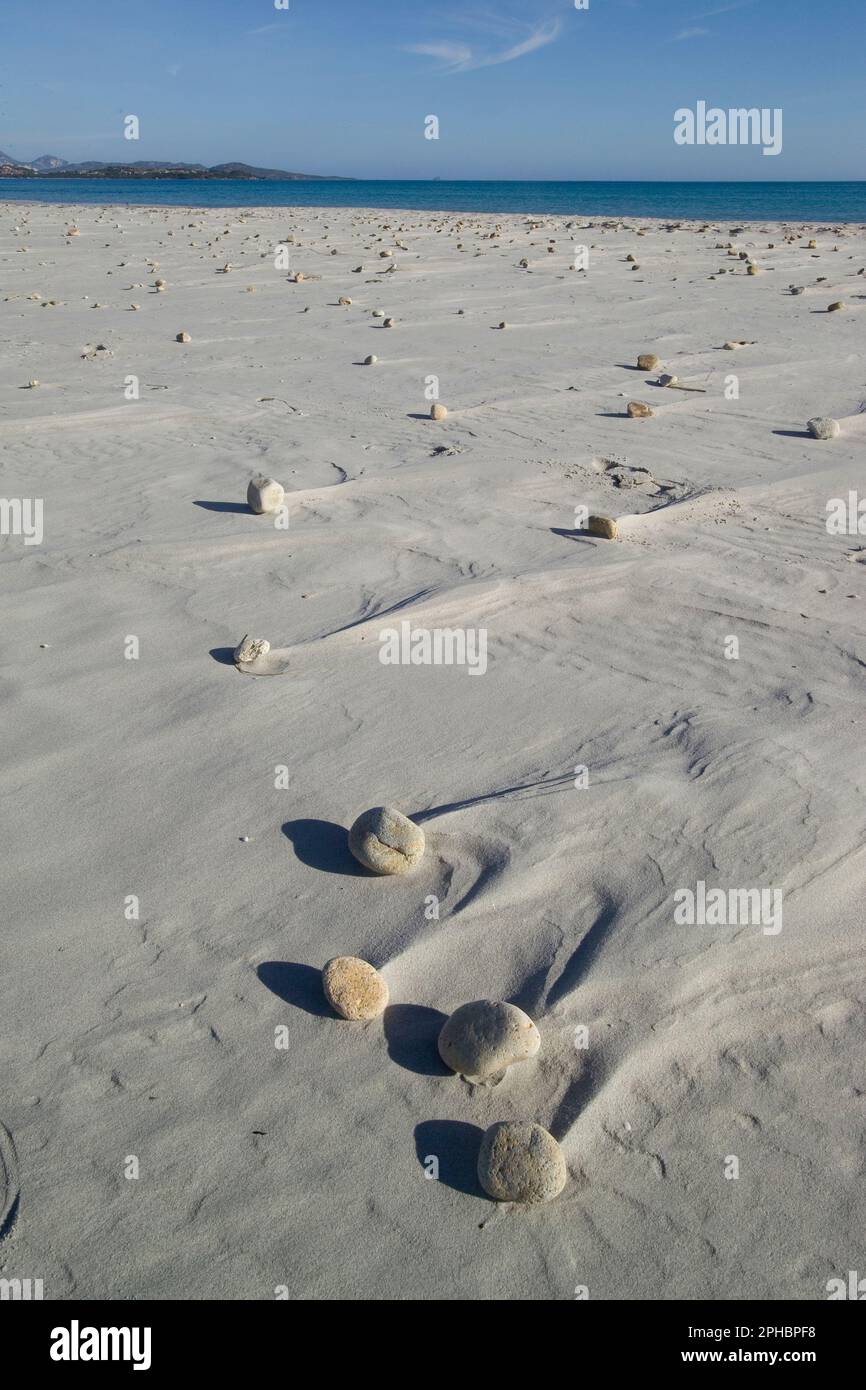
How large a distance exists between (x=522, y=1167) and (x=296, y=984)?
1.91 feet

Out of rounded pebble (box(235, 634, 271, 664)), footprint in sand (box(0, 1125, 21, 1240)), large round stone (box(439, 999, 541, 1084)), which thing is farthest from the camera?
rounded pebble (box(235, 634, 271, 664))

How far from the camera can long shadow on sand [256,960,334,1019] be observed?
184cm

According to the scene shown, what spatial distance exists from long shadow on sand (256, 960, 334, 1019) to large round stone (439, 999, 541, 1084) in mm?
261

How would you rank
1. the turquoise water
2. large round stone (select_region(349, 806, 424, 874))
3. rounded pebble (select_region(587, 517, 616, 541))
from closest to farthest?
large round stone (select_region(349, 806, 424, 874)), rounded pebble (select_region(587, 517, 616, 541)), the turquoise water

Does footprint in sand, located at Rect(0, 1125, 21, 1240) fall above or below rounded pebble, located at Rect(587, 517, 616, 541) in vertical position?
below

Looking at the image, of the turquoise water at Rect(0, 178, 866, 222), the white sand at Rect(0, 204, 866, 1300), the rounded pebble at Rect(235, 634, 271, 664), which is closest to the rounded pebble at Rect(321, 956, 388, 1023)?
the white sand at Rect(0, 204, 866, 1300)

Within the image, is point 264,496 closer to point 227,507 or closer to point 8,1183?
point 227,507

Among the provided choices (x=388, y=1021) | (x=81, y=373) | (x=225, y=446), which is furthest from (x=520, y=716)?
(x=81, y=373)

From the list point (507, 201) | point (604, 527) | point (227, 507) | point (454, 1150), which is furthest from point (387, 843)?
point (507, 201)

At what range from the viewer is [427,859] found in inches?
86.4

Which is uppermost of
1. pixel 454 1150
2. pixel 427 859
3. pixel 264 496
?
pixel 264 496

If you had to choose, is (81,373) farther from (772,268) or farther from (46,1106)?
(772,268)

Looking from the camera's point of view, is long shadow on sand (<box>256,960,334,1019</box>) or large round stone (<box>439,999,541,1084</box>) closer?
large round stone (<box>439,999,541,1084</box>)

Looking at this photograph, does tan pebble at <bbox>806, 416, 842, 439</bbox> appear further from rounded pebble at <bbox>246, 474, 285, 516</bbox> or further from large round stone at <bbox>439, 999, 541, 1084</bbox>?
large round stone at <bbox>439, 999, 541, 1084</bbox>
